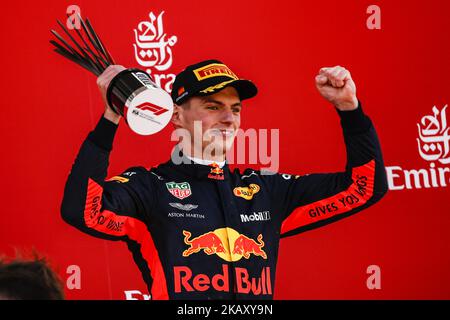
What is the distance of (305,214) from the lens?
207 cm

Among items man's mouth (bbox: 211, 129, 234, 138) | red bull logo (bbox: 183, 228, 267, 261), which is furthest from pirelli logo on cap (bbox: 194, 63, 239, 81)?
red bull logo (bbox: 183, 228, 267, 261)

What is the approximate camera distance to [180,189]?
1.98m

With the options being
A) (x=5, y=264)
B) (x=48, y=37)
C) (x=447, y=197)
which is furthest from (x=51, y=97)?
(x=5, y=264)

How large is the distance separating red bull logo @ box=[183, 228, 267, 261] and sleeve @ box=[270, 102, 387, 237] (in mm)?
140

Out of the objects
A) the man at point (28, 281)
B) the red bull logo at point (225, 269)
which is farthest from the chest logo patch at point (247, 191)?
the man at point (28, 281)

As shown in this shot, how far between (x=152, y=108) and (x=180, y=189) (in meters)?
0.31

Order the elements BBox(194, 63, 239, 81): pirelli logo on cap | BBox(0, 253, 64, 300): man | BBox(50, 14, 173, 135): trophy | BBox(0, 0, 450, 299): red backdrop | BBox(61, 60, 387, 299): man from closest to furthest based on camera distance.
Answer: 1. BBox(0, 253, 64, 300): man
2. BBox(50, 14, 173, 135): trophy
3. BBox(61, 60, 387, 299): man
4. BBox(194, 63, 239, 81): pirelli logo on cap
5. BBox(0, 0, 450, 299): red backdrop

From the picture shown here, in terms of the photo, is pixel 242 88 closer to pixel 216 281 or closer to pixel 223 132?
pixel 223 132

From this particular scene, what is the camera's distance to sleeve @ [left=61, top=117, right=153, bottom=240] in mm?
1754

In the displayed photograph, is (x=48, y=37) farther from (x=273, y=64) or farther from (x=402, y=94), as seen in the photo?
(x=402, y=94)

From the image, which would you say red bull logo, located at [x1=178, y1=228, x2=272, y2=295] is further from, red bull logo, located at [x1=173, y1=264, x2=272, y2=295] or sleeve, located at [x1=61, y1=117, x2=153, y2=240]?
sleeve, located at [x1=61, y1=117, x2=153, y2=240]

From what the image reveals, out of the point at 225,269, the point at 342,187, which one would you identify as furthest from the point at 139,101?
the point at 342,187

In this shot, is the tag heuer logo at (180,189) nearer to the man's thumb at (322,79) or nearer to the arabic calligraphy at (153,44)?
the man's thumb at (322,79)

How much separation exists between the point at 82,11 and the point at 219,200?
93 cm
